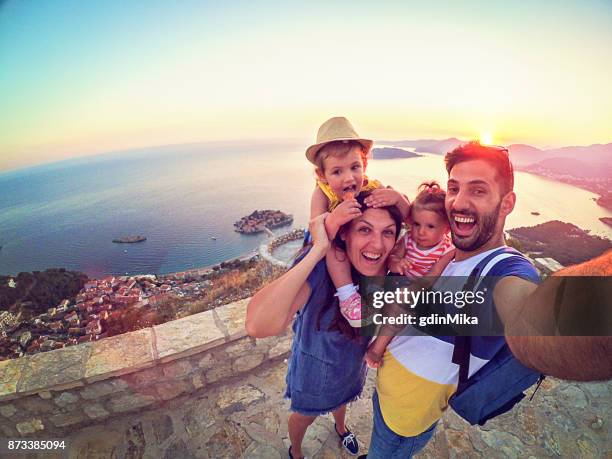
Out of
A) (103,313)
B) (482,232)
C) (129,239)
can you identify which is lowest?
(129,239)

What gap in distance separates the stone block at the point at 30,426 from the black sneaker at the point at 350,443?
9.52 ft

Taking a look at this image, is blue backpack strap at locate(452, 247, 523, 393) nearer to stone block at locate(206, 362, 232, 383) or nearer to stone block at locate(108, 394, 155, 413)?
stone block at locate(206, 362, 232, 383)

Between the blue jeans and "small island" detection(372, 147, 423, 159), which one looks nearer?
the blue jeans

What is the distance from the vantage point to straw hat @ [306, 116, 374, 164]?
236 cm

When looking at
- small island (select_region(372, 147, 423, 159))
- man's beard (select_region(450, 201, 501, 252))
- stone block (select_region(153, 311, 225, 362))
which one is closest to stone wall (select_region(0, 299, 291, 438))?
stone block (select_region(153, 311, 225, 362))

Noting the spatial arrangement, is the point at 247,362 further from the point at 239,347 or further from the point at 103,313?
the point at 103,313

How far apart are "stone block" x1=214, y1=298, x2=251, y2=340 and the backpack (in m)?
2.14

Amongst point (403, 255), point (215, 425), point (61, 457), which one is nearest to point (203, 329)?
point (215, 425)

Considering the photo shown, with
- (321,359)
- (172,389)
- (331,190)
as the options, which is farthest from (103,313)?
(321,359)

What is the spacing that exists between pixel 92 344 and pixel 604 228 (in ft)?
104

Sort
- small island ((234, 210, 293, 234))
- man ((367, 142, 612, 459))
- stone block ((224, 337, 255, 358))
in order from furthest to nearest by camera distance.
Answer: small island ((234, 210, 293, 234)), stone block ((224, 337, 255, 358)), man ((367, 142, 612, 459))

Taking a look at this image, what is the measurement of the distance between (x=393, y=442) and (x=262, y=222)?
6625cm

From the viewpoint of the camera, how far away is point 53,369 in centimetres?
254

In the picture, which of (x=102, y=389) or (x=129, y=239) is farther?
(x=129, y=239)
